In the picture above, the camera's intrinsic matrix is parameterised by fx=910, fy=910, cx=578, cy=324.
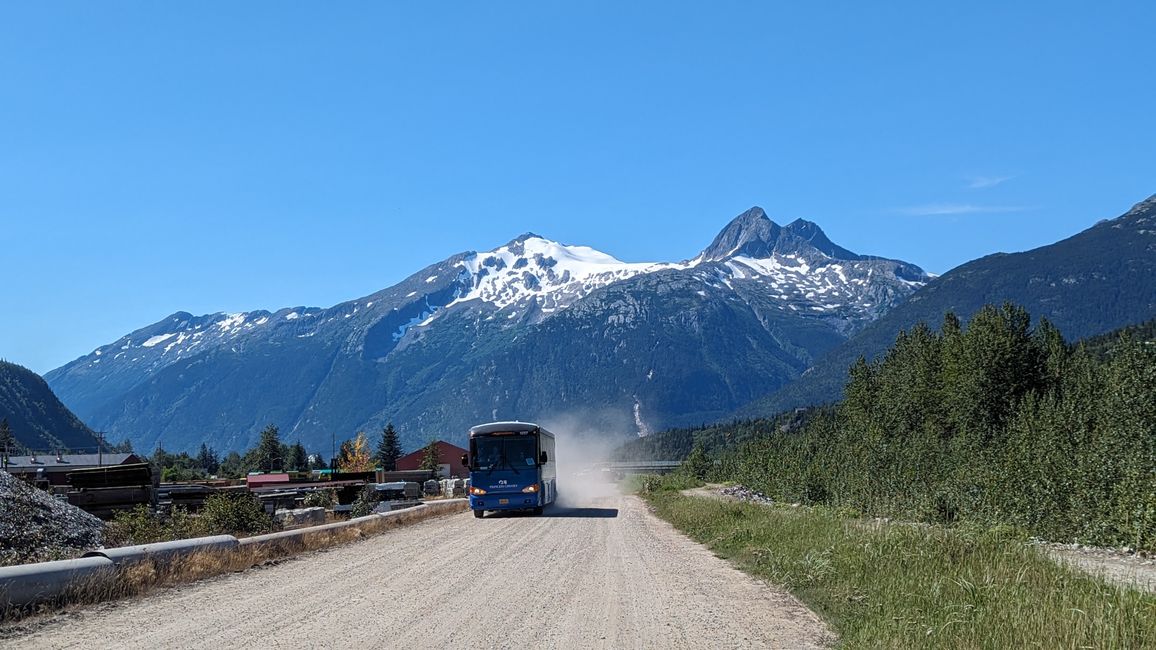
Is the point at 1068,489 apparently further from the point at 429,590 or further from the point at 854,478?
the point at 429,590

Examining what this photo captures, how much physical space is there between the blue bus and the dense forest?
1281 centimetres

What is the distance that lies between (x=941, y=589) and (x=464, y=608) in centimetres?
670

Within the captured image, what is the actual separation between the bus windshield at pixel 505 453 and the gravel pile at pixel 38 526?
16064 mm

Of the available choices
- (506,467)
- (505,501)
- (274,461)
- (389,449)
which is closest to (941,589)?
(505,501)

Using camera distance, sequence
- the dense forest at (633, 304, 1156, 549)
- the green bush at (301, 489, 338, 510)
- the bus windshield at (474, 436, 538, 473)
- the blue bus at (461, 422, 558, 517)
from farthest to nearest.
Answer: the green bush at (301, 489, 338, 510), the bus windshield at (474, 436, 538, 473), the blue bus at (461, 422, 558, 517), the dense forest at (633, 304, 1156, 549)

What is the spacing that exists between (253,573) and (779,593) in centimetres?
1036

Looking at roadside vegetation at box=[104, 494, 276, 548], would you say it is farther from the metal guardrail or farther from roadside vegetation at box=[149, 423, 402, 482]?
roadside vegetation at box=[149, 423, 402, 482]

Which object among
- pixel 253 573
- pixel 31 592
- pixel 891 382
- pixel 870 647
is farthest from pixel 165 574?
pixel 891 382

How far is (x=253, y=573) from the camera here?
1823 cm

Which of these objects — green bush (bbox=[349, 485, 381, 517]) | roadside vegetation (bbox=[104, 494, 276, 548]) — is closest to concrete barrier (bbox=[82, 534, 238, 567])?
roadside vegetation (bbox=[104, 494, 276, 548])

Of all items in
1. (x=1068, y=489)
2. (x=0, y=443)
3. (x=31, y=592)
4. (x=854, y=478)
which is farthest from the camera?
(x=0, y=443)

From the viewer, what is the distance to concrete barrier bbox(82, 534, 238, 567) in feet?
51.3

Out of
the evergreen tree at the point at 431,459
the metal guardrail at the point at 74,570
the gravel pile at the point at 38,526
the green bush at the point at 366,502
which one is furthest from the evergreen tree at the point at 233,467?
the metal guardrail at the point at 74,570

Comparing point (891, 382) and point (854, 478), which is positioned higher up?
point (891, 382)
